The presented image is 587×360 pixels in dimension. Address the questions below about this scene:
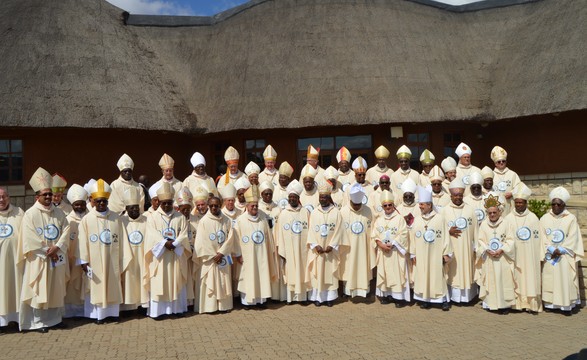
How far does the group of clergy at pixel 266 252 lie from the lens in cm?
652

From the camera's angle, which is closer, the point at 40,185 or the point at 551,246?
the point at 40,185

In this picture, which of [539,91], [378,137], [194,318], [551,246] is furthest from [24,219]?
[539,91]

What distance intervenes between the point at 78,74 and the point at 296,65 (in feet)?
17.4

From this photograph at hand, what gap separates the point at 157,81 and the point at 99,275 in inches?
296

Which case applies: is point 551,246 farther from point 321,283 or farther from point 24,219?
point 24,219

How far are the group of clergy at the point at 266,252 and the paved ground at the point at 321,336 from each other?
28cm

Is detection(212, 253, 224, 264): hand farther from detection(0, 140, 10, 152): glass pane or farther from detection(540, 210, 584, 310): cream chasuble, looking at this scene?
detection(0, 140, 10, 152): glass pane

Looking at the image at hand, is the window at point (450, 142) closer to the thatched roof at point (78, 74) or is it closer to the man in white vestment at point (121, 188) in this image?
the thatched roof at point (78, 74)

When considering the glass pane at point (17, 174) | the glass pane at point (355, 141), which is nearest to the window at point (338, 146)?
the glass pane at point (355, 141)

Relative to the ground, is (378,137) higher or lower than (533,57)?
lower

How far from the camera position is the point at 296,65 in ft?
42.3

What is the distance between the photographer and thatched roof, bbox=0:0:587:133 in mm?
11336

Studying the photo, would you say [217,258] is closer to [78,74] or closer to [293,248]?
[293,248]

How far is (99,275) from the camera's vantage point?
670 cm
